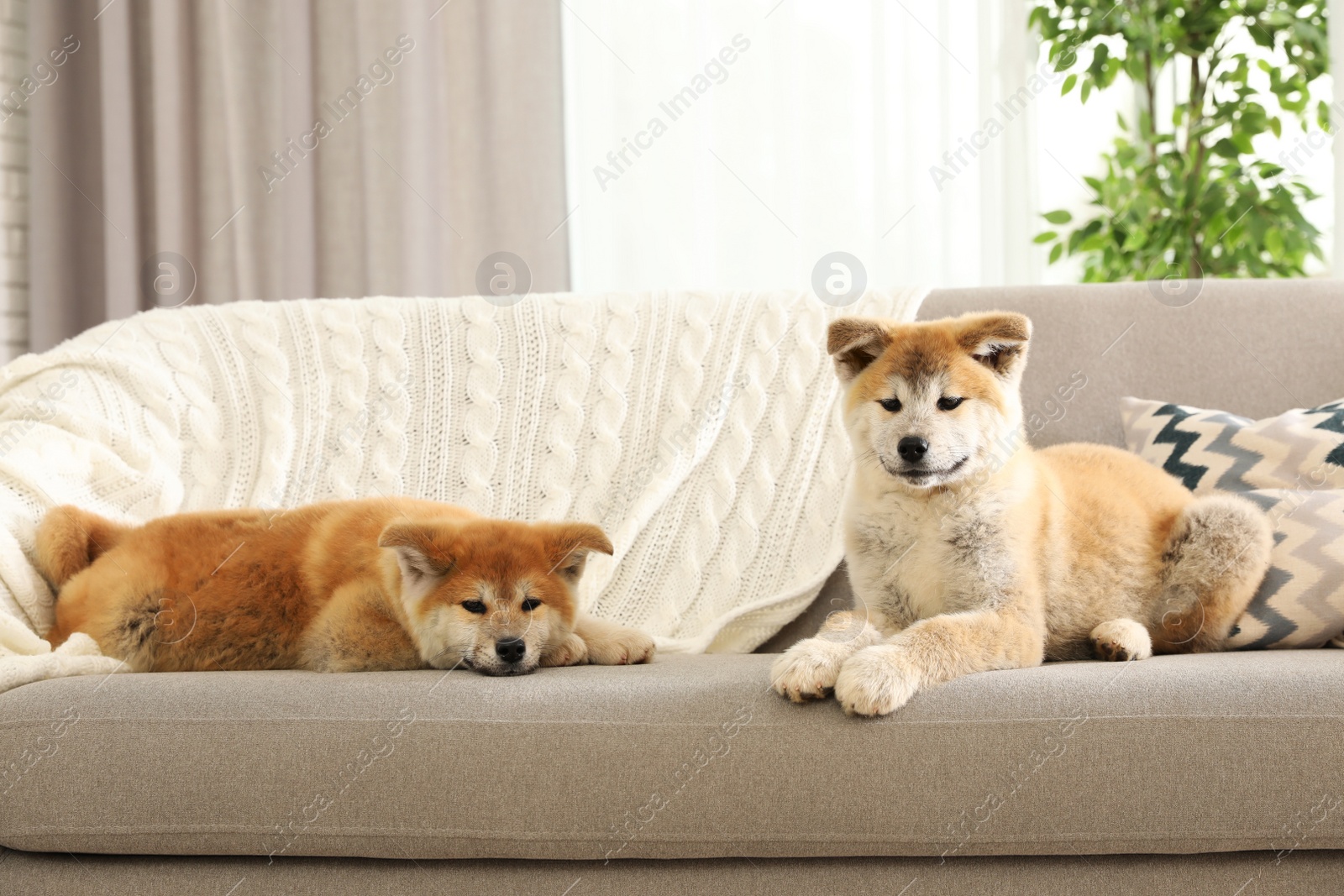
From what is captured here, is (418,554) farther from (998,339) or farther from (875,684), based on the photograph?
(998,339)

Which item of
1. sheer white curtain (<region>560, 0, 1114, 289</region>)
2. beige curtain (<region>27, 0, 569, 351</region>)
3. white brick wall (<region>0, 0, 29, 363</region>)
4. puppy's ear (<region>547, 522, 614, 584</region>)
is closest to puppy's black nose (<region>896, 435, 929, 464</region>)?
puppy's ear (<region>547, 522, 614, 584</region>)

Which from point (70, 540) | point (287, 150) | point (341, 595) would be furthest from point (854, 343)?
point (287, 150)

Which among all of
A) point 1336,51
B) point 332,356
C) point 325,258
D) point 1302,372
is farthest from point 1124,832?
point 325,258

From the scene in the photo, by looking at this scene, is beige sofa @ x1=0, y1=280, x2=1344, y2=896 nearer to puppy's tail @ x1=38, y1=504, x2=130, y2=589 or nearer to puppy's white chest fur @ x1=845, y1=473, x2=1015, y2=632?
puppy's white chest fur @ x1=845, y1=473, x2=1015, y2=632

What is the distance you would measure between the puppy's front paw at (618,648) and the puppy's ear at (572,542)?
123mm

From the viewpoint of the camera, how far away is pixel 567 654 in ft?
5.31

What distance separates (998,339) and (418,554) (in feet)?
3.06

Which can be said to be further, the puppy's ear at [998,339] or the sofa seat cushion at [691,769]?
the puppy's ear at [998,339]

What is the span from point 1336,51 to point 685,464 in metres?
2.39

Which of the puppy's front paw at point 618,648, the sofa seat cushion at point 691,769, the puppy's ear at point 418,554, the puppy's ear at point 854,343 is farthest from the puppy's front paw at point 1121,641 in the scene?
the puppy's ear at point 418,554

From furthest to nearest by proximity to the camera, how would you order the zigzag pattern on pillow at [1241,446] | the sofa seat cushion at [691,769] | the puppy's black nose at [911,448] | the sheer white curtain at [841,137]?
1. the sheer white curtain at [841,137]
2. the zigzag pattern on pillow at [1241,446]
3. the puppy's black nose at [911,448]
4. the sofa seat cushion at [691,769]

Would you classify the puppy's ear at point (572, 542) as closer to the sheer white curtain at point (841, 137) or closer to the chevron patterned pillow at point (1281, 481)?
the chevron patterned pillow at point (1281, 481)

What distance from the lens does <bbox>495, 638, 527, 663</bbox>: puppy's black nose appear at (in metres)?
1.50

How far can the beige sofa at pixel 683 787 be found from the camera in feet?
4.04
